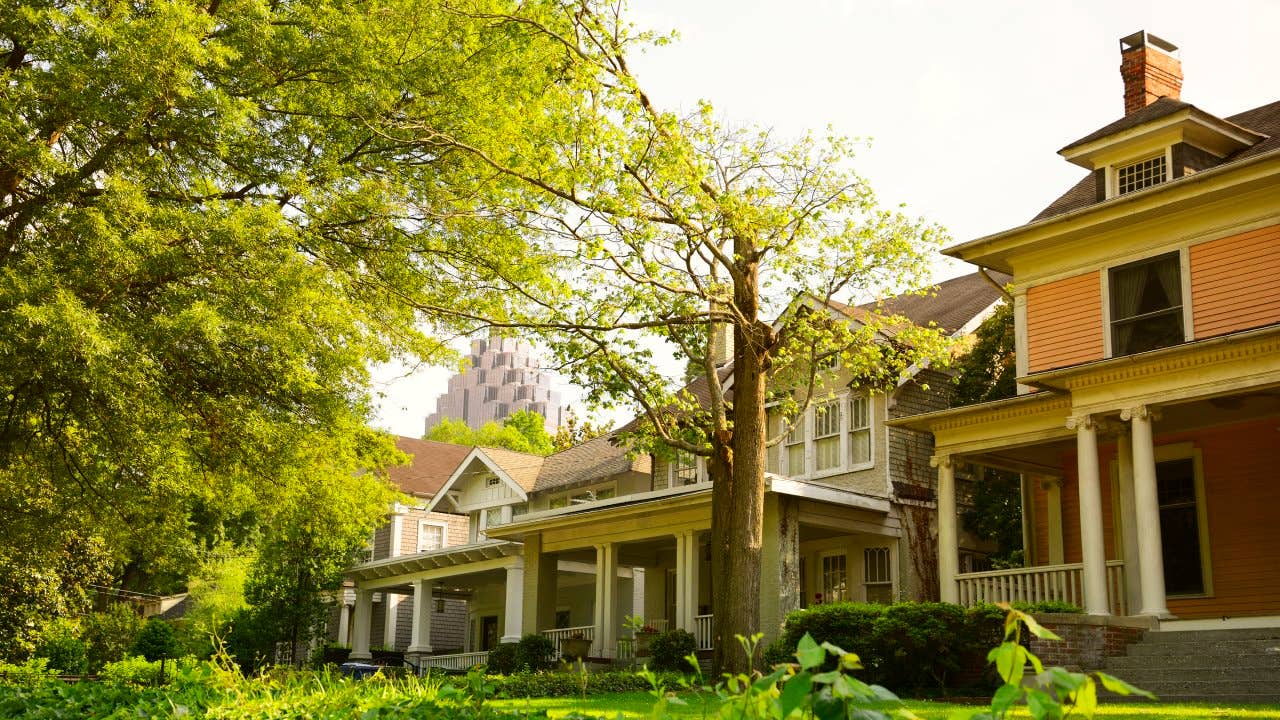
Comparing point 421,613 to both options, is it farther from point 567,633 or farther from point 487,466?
point 567,633

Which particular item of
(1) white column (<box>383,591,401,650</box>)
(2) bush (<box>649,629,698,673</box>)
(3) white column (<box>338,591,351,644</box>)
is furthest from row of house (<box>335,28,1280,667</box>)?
(3) white column (<box>338,591,351,644</box>)

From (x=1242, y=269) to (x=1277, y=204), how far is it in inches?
41.6

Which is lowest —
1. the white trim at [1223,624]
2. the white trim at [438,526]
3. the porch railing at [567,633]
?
the porch railing at [567,633]

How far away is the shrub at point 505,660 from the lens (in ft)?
88.0

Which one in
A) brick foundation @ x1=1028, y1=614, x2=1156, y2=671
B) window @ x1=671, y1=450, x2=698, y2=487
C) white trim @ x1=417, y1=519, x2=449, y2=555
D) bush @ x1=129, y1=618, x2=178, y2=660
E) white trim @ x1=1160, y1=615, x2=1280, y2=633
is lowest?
bush @ x1=129, y1=618, x2=178, y2=660

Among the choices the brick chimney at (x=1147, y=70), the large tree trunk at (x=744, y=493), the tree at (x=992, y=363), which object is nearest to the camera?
the large tree trunk at (x=744, y=493)

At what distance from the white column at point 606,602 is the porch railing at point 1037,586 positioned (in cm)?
958

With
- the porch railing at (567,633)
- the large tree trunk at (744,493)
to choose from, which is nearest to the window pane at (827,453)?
the porch railing at (567,633)

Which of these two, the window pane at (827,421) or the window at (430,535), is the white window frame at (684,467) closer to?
the window pane at (827,421)

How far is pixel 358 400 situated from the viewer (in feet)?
63.4

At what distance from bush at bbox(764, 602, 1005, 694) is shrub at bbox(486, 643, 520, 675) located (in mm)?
10934

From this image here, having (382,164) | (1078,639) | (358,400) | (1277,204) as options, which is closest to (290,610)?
(358,400)

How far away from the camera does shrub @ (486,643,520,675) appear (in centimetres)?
2683

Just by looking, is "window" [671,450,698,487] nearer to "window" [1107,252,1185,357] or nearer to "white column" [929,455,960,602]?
"white column" [929,455,960,602]
